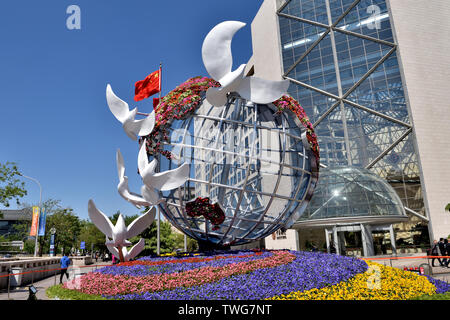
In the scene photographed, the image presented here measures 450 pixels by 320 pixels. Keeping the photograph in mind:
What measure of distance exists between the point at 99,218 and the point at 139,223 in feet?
4.38

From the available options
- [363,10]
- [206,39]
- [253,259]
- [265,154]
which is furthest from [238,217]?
[363,10]

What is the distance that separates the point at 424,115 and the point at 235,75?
2667cm

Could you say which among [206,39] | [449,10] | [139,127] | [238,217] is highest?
[449,10]

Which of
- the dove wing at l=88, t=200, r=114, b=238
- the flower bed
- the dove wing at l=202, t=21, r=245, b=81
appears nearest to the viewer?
the flower bed

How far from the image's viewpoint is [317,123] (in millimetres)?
34125

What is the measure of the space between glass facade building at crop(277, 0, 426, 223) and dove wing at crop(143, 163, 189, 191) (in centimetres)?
2545

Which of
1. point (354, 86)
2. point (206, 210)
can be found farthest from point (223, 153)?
point (354, 86)

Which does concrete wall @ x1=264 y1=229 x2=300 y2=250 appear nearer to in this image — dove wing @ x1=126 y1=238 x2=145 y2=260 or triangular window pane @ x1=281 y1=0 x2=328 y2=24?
triangular window pane @ x1=281 y1=0 x2=328 y2=24

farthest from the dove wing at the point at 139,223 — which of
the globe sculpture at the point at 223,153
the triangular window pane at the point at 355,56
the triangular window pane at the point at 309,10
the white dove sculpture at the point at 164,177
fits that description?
the triangular window pane at the point at 309,10

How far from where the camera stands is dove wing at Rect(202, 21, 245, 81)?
33.4 feet

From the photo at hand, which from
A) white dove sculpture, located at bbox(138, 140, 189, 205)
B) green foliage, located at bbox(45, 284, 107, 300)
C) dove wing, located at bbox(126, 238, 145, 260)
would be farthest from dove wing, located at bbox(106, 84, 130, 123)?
green foliage, located at bbox(45, 284, 107, 300)

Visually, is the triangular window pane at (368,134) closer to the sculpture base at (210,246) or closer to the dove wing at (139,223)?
the sculpture base at (210,246)
